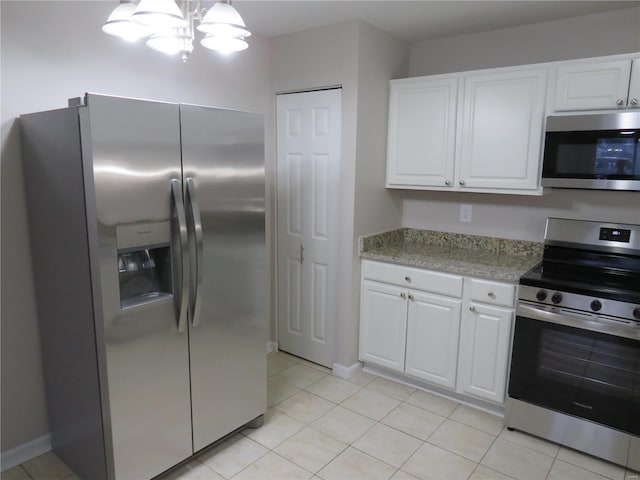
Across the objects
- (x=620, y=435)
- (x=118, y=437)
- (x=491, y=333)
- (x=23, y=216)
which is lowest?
(x=620, y=435)

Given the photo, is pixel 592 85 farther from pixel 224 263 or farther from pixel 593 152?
pixel 224 263

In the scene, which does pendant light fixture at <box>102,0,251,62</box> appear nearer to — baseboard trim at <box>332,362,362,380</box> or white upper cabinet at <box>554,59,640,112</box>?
white upper cabinet at <box>554,59,640,112</box>

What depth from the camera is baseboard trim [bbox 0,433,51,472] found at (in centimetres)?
220

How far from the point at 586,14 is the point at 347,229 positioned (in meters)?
1.92

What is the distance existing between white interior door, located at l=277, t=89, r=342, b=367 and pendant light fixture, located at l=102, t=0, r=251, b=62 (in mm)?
1402

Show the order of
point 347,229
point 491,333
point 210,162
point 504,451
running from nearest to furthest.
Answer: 1. point 210,162
2. point 504,451
3. point 491,333
4. point 347,229

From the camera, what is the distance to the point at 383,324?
10.1ft

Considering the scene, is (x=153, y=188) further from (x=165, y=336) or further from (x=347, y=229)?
(x=347, y=229)

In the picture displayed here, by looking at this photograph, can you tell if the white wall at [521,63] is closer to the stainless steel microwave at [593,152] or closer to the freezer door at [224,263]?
Result: the stainless steel microwave at [593,152]

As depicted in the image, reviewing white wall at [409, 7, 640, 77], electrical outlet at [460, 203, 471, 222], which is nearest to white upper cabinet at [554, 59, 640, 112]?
white wall at [409, 7, 640, 77]

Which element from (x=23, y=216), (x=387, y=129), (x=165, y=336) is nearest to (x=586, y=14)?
(x=387, y=129)

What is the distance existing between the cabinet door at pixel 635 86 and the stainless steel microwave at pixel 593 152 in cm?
10

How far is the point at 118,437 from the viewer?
Result: 1.91m

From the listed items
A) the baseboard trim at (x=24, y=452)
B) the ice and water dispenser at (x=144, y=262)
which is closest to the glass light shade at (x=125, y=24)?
the ice and water dispenser at (x=144, y=262)
